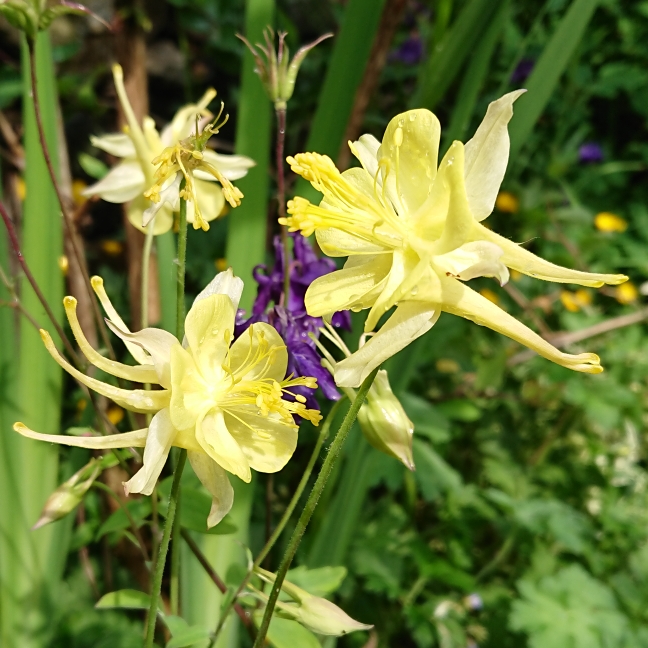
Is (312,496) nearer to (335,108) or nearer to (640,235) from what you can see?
(335,108)

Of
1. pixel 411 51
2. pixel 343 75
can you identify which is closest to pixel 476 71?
pixel 343 75

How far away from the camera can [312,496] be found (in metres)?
0.35

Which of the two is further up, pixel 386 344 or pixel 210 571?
pixel 386 344

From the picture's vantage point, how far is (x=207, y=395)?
A: 0.40 m

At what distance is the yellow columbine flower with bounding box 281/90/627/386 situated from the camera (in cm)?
35

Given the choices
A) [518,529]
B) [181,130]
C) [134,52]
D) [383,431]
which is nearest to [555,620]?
[518,529]

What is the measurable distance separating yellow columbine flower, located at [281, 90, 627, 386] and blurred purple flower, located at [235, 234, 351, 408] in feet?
0.39

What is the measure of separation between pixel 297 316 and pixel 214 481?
20 centimetres

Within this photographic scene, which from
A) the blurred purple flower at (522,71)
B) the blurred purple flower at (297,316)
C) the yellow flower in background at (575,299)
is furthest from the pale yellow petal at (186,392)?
the blurred purple flower at (522,71)

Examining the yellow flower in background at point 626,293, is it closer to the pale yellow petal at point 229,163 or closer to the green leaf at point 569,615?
the green leaf at point 569,615

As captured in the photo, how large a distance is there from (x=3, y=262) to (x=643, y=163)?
5.34ft

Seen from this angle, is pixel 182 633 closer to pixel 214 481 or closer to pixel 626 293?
pixel 214 481

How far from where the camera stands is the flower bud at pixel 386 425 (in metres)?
0.46

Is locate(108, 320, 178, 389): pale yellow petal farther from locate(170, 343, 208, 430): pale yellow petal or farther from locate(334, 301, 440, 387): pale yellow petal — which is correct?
locate(334, 301, 440, 387): pale yellow petal
